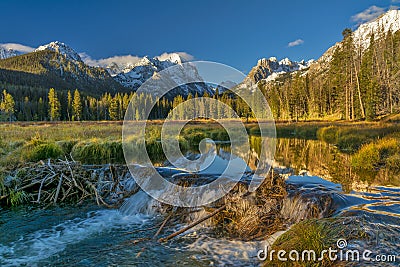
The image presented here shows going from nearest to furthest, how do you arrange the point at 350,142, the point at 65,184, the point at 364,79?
the point at 65,184 < the point at 350,142 < the point at 364,79

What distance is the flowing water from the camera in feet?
19.0

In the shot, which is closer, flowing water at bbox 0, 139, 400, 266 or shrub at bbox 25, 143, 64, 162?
flowing water at bbox 0, 139, 400, 266

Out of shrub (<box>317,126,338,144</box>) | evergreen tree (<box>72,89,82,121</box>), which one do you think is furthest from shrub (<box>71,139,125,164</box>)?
evergreen tree (<box>72,89,82,121</box>)

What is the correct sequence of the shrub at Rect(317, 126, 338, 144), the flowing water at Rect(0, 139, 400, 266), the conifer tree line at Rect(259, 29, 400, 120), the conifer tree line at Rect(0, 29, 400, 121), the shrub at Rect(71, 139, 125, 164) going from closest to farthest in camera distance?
the flowing water at Rect(0, 139, 400, 266), the shrub at Rect(71, 139, 125, 164), the shrub at Rect(317, 126, 338, 144), the conifer tree line at Rect(0, 29, 400, 121), the conifer tree line at Rect(259, 29, 400, 120)

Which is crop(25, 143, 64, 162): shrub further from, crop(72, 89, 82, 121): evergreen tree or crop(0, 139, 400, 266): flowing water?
crop(72, 89, 82, 121): evergreen tree

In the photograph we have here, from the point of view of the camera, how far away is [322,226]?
17.4 feet

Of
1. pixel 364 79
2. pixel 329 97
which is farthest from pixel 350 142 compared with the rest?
pixel 329 97

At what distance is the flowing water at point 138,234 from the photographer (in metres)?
5.79

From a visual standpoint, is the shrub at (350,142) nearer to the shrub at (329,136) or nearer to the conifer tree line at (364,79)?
the shrub at (329,136)

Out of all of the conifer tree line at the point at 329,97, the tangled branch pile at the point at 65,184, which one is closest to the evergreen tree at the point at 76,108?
the conifer tree line at the point at 329,97

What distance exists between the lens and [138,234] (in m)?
7.26

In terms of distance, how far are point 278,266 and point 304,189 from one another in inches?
142

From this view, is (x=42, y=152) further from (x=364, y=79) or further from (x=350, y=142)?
(x=364, y=79)

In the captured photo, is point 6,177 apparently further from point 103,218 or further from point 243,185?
point 243,185
